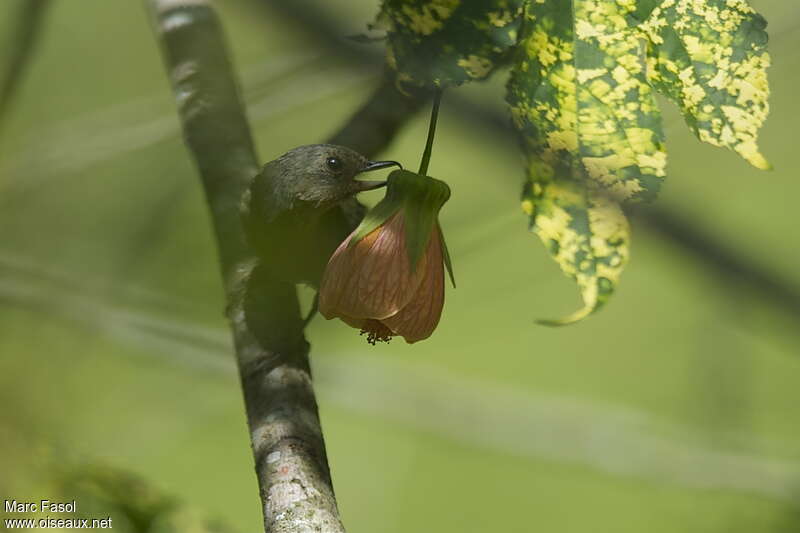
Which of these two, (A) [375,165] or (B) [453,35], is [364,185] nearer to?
(A) [375,165]

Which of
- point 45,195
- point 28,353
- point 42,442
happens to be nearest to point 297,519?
point 42,442

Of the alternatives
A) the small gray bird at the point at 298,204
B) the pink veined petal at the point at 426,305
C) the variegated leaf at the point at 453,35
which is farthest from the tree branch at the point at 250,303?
the variegated leaf at the point at 453,35

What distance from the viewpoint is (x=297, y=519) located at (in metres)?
0.95

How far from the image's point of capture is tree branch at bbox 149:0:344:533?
100 centimetres

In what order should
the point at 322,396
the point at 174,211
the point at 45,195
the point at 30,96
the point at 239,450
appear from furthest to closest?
the point at 239,450 < the point at 30,96 < the point at 322,396 < the point at 45,195 < the point at 174,211

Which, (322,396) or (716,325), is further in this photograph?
(322,396)

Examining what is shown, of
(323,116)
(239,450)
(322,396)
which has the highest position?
(323,116)

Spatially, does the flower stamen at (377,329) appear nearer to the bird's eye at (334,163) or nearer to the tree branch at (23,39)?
the bird's eye at (334,163)

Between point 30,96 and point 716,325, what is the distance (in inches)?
136

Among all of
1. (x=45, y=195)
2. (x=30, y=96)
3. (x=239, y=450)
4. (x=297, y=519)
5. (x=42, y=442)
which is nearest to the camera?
(x=297, y=519)

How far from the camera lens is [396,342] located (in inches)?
207

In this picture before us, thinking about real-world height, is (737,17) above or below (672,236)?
above

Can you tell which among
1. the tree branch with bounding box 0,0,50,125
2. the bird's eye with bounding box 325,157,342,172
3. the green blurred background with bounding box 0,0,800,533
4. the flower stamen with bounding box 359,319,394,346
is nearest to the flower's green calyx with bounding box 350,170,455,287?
the flower stamen with bounding box 359,319,394,346

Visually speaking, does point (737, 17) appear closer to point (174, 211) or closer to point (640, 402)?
point (174, 211)
